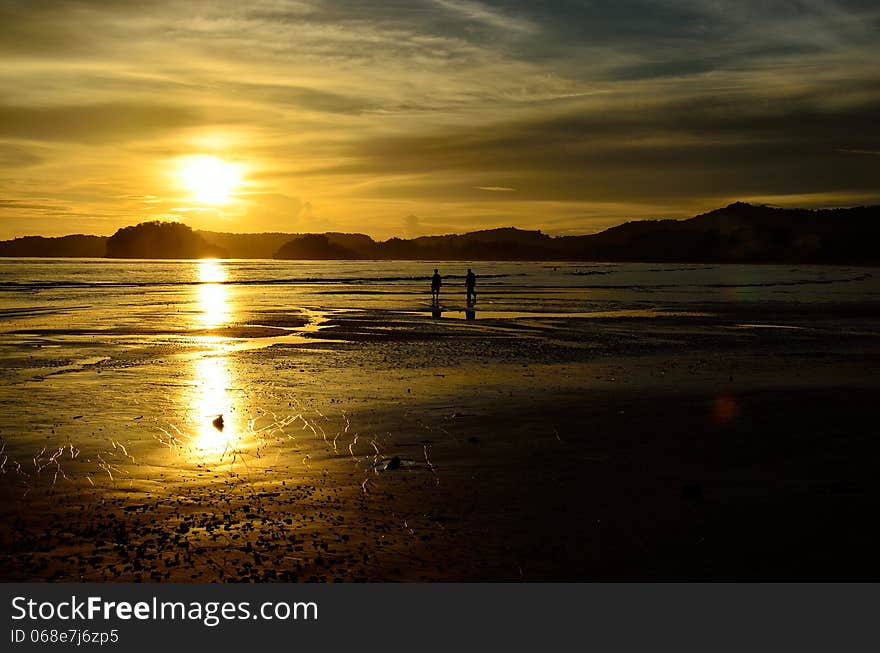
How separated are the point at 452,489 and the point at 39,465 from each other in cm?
605

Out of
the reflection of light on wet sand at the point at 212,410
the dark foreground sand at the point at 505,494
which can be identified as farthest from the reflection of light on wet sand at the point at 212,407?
the dark foreground sand at the point at 505,494

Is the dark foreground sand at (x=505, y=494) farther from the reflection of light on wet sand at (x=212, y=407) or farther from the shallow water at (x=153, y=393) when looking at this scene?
the reflection of light on wet sand at (x=212, y=407)

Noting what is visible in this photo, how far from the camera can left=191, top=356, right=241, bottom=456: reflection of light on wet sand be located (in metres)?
13.2

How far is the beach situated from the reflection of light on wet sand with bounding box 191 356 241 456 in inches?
3.4

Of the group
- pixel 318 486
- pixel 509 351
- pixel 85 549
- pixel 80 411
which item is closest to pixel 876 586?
pixel 318 486

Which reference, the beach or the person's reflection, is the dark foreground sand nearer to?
the beach

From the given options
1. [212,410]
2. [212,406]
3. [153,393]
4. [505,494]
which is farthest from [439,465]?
[153,393]

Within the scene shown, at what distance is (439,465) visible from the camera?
39.0 ft

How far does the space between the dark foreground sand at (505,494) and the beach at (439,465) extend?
0.04 meters

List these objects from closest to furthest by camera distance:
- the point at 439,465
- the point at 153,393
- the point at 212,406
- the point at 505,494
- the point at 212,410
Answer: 1. the point at 505,494
2. the point at 439,465
3. the point at 212,410
4. the point at 212,406
5. the point at 153,393

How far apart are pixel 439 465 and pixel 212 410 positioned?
6282 millimetres

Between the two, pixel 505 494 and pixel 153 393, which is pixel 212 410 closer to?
pixel 153 393

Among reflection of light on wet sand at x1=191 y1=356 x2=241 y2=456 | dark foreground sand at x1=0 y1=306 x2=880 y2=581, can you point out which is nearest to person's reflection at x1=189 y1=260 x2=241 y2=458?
reflection of light on wet sand at x1=191 y1=356 x2=241 y2=456

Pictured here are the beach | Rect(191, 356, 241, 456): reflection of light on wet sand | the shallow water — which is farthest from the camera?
Rect(191, 356, 241, 456): reflection of light on wet sand
